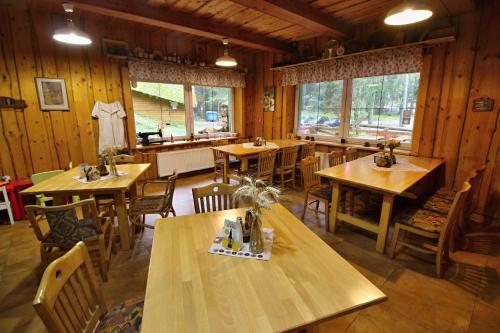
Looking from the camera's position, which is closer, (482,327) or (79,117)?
(482,327)

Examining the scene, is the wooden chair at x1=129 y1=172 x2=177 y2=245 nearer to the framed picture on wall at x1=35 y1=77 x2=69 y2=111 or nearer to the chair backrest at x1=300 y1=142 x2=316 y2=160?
the framed picture on wall at x1=35 y1=77 x2=69 y2=111

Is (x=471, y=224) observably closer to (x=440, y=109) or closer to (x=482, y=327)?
(x=440, y=109)

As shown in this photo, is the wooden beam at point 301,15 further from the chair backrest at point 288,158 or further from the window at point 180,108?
the window at point 180,108

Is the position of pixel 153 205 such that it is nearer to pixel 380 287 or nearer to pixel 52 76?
pixel 380 287

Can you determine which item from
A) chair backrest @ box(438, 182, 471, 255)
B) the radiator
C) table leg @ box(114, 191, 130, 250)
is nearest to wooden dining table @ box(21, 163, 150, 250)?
table leg @ box(114, 191, 130, 250)

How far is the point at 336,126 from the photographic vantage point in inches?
185

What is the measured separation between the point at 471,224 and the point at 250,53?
506 centimetres

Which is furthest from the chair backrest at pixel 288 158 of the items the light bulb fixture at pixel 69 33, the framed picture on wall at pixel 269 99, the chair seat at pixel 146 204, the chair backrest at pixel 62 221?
the light bulb fixture at pixel 69 33

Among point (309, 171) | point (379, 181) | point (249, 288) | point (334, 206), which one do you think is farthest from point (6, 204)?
point (379, 181)

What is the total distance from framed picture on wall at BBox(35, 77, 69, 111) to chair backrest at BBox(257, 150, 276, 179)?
10.0 ft

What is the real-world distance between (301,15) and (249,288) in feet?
10.9

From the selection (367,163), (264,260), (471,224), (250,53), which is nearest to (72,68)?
(250,53)

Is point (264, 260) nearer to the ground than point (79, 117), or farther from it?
nearer to the ground

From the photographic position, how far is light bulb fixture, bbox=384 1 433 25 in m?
1.80
